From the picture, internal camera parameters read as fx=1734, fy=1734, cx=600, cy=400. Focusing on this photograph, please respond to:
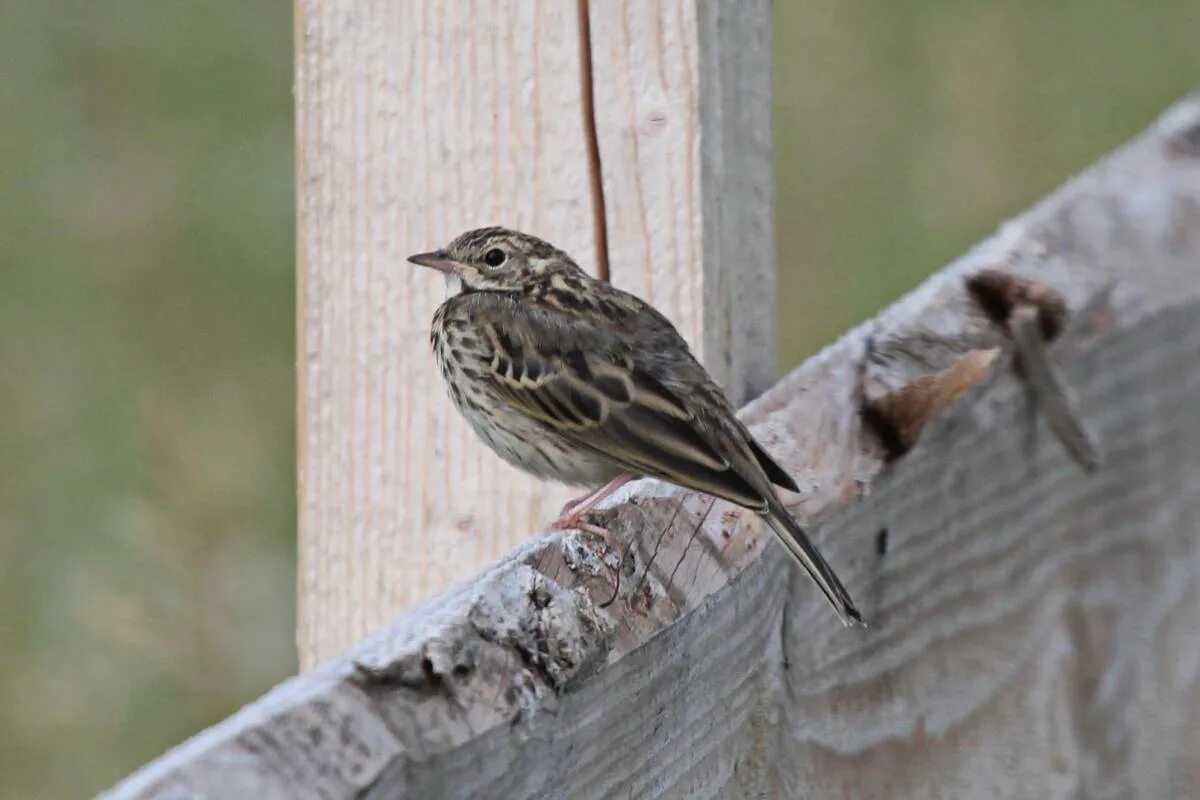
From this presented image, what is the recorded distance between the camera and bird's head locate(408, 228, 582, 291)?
265 cm

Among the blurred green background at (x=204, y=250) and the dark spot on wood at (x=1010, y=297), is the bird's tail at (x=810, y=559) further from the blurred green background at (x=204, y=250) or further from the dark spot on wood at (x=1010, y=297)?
the blurred green background at (x=204, y=250)

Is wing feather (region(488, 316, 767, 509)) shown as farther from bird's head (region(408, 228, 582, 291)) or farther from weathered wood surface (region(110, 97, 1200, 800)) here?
weathered wood surface (region(110, 97, 1200, 800))

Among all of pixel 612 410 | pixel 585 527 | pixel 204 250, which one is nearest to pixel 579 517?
pixel 585 527

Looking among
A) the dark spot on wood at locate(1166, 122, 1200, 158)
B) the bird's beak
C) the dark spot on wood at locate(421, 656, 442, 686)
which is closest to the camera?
the dark spot on wood at locate(421, 656, 442, 686)

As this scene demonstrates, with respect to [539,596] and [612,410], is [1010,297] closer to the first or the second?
[612,410]

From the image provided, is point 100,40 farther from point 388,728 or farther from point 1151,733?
point 388,728

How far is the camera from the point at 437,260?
2.66 metres

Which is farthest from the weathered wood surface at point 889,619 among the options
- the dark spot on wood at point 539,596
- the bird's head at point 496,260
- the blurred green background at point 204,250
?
the blurred green background at point 204,250

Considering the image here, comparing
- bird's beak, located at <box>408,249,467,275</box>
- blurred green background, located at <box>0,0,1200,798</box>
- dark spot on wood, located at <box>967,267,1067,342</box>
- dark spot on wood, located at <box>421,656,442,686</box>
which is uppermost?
dark spot on wood, located at <box>421,656,442,686</box>

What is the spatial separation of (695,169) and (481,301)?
154 cm

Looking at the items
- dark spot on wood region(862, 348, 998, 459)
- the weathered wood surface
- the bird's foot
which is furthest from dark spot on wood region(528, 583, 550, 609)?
dark spot on wood region(862, 348, 998, 459)

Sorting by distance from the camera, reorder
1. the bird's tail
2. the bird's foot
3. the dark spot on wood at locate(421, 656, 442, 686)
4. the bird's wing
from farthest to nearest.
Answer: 1. the bird's wing
2. the bird's tail
3. the bird's foot
4. the dark spot on wood at locate(421, 656, 442, 686)

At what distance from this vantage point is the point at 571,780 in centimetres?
148

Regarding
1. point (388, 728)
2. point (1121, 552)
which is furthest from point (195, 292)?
point (388, 728)
